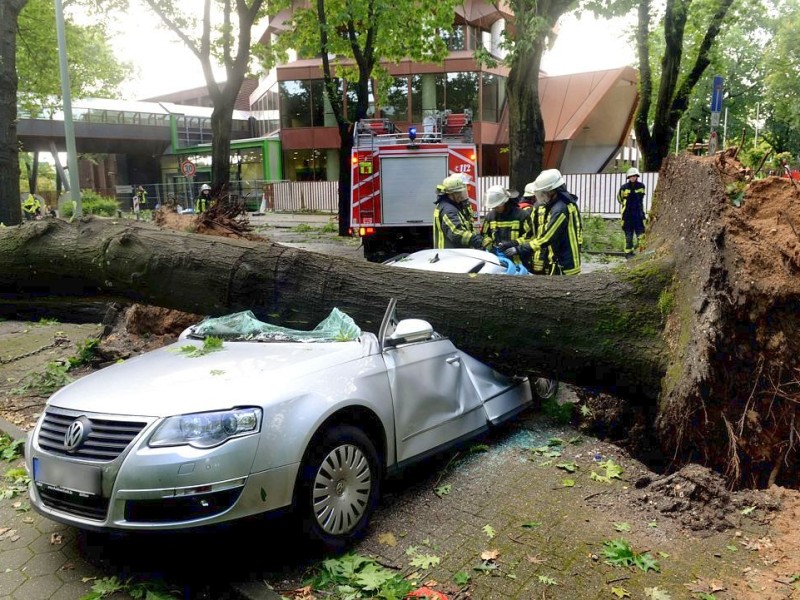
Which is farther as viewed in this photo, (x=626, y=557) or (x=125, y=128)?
(x=125, y=128)

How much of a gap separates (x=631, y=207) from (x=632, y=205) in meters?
0.05

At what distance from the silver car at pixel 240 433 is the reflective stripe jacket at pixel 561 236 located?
8.56 ft

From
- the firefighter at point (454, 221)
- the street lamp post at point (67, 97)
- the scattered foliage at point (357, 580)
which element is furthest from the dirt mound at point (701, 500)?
the street lamp post at point (67, 97)

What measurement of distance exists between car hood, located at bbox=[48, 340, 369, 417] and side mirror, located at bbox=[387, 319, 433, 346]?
0.59ft

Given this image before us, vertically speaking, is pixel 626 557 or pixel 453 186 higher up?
pixel 453 186

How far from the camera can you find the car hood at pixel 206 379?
3.06 m

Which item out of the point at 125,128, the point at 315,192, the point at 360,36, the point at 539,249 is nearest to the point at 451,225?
the point at 539,249

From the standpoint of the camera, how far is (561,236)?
6094 mm

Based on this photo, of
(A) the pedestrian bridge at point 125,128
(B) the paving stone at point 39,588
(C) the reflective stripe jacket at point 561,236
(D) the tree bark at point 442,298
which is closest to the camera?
(B) the paving stone at point 39,588

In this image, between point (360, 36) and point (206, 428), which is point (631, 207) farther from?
point (206, 428)

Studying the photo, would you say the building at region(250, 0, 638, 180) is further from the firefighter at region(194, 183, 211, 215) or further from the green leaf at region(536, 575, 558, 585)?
the green leaf at region(536, 575, 558, 585)

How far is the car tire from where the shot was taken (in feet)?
10.3

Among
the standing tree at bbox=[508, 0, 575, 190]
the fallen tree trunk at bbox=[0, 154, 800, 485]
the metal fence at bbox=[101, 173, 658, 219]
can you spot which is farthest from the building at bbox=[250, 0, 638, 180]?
the fallen tree trunk at bbox=[0, 154, 800, 485]

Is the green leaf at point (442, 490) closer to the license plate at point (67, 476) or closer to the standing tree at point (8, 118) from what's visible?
the license plate at point (67, 476)
